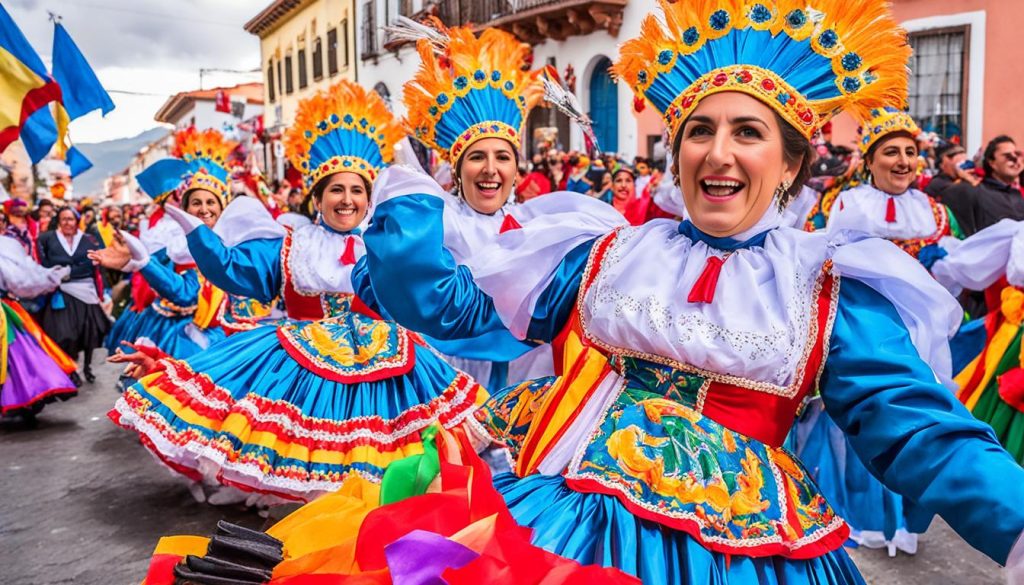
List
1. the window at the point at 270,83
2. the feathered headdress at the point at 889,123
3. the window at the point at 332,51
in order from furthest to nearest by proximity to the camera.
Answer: the window at the point at 270,83 < the window at the point at 332,51 < the feathered headdress at the point at 889,123

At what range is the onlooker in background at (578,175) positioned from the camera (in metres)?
9.34

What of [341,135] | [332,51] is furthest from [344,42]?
[341,135]

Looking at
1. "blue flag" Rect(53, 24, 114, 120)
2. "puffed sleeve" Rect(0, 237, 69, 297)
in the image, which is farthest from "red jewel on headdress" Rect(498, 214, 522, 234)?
"puffed sleeve" Rect(0, 237, 69, 297)

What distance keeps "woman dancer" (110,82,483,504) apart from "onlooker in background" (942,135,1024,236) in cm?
489

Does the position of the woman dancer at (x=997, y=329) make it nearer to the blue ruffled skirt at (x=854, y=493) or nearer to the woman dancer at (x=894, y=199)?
the blue ruffled skirt at (x=854, y=493)

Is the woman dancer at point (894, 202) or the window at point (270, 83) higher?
the window at point (270, 83)

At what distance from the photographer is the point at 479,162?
4.21m

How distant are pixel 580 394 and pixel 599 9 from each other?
1529 cm

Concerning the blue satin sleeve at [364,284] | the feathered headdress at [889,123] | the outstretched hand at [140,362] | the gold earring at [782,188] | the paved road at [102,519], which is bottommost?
the paved road at [102,519]

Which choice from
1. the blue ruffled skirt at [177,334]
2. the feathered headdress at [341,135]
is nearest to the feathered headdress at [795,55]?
the feathered headdress at [341,135]

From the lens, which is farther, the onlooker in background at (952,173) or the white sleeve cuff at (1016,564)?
the onlooker in background at (952,173)

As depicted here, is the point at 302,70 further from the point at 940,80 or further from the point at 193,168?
the point at 193,168

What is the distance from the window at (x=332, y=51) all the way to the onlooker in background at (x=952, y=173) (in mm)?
25653

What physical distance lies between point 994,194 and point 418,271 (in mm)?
6633
